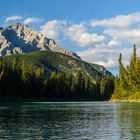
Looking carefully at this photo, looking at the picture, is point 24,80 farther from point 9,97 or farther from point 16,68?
point 9,97

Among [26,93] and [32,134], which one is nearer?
[32,134]

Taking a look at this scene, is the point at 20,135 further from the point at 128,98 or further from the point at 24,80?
the point at 24,80

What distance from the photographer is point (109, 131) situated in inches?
1863

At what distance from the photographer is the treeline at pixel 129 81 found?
172500 millimetres

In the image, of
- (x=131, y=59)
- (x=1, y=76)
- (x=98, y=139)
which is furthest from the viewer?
(x=131, y=59)

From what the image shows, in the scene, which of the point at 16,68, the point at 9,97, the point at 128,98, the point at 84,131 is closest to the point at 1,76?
the point at 9,97

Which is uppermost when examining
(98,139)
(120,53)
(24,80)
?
(120,53)

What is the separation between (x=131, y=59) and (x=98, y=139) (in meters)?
145

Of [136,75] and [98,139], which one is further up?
[136,75]

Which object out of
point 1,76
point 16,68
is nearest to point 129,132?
point 1,76

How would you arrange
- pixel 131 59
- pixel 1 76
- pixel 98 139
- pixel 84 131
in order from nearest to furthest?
pixel 98 139
pixel 84 131
pixel 1 76
pixel 131 59

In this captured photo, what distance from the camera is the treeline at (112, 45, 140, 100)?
172500 mm

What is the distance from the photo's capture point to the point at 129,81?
178 m

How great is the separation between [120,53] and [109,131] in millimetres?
149883
